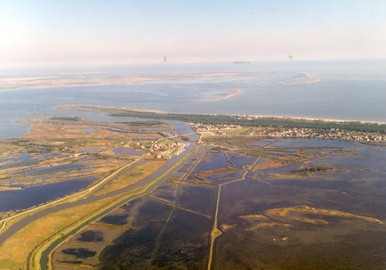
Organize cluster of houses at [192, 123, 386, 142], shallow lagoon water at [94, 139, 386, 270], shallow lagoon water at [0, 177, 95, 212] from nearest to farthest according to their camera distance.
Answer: shallow lagoon water at [94, 139, 386, 270] → shallow lagoon water at [0, 177, 95, 212] → cluster of houses at [192, 123, 386, 142]

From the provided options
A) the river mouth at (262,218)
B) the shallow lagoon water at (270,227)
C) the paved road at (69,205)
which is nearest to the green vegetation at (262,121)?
the river mouth at (262,218)

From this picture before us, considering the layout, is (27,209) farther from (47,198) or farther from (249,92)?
(249,92)

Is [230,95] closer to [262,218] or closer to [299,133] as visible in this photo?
[299,133]

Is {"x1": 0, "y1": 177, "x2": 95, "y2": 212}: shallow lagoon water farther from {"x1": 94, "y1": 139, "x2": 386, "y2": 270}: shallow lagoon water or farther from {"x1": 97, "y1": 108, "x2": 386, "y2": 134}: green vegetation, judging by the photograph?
{"x1": 97, "y1": 108, "x2": 386, "y2": 134}: green vegetation

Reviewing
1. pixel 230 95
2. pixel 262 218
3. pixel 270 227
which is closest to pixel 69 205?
pixel 262 218

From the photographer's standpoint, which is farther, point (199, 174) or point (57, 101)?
point (57, 101)

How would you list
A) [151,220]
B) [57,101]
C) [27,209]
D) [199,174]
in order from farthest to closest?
[57,101]
[199,174]
[27,209]
[151,220]

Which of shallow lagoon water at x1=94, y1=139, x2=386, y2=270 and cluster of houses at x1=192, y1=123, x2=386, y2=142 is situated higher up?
cluster of houses at x1=192, y1=123, x2=386, y2=142

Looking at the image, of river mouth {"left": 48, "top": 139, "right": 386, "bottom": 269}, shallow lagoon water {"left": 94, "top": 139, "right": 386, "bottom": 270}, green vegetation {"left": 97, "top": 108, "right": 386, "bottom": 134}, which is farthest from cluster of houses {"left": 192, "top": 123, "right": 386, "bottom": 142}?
shallow lagoon water {"left": 94, "top": 139, "right": 386, "bottom": 270}

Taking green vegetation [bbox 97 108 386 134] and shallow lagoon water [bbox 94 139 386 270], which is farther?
green vegetation [bbox 97 108 386 134]

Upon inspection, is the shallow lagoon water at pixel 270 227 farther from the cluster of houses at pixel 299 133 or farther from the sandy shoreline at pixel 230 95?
the sandy shoreline at pixel 230 95

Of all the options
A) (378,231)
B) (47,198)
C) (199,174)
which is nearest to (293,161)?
(199,174)
